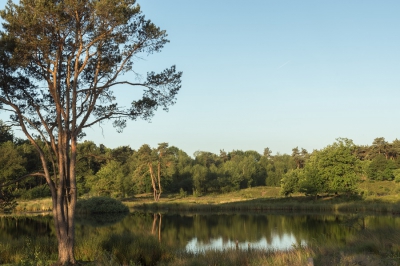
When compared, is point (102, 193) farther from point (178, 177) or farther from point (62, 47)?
point (62, 47)

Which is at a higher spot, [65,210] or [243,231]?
[65,210]

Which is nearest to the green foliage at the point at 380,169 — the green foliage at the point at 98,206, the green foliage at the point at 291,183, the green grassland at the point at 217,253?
the green foliage at the point at 291,183

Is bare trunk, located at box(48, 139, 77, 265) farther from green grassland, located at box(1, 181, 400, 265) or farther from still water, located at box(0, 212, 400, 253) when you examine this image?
still water, located at box(0, 212, 400, 253)

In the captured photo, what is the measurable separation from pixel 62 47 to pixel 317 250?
10569mm

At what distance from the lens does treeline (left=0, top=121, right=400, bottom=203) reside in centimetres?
3884

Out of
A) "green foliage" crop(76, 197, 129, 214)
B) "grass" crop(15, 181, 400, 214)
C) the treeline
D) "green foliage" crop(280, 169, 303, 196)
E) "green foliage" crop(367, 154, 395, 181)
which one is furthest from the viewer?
"green foliage" crop(367, 154, 395, 181)

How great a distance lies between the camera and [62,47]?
11969 mm

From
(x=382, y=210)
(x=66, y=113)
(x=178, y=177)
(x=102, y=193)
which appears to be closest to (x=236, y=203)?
(x=382, y=210)

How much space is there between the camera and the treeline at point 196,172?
1529 inches

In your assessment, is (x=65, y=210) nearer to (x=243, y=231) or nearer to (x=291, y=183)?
(x=243, y=231)

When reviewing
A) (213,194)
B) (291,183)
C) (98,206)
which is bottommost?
(213,194)

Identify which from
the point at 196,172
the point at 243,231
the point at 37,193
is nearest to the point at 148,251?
the point at 243,231

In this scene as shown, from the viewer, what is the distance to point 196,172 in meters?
75.6

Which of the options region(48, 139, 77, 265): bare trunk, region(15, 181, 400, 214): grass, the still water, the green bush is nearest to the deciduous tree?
region(48, 139, 77, 265): bare trunk
